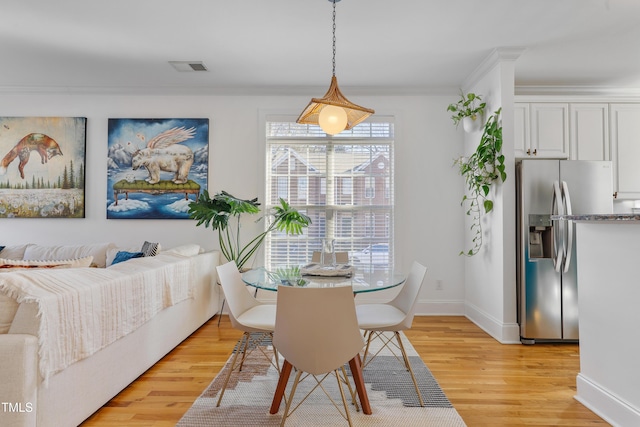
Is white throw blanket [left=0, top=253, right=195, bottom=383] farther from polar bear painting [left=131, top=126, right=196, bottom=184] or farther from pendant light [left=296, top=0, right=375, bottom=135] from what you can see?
polar bear painting [left=131, top=126, right=196, bottom=184]

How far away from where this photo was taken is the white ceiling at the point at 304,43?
110 inches

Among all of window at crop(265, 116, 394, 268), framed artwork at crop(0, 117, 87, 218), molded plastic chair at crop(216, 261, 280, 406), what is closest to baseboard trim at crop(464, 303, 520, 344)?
window at crop(265, 116, 394, 268)

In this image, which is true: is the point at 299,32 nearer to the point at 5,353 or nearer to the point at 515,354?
the point at 5,353

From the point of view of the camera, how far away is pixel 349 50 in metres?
3.51

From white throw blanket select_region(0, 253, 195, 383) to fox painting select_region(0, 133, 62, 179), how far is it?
254cm

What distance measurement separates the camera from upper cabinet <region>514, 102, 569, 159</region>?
3.76 meters

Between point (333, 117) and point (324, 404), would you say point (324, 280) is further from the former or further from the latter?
point (333, 117)

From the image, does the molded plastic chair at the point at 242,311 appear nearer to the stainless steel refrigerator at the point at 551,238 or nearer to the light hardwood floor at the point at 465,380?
the light hardwood floor at the point at 465,380

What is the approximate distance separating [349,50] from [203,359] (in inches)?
114

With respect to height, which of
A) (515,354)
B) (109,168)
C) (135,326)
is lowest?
(515,354)

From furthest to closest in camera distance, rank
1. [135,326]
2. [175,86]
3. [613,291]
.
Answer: [175,86], [135,326], [613,291]

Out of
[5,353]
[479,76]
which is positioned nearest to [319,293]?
[5,353]

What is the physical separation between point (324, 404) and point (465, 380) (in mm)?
1026

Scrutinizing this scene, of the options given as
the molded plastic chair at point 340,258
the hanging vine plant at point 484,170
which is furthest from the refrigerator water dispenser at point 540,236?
the molded plastic chair at point 340,258
